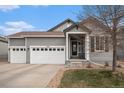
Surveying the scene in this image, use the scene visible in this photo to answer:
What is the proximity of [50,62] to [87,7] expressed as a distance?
11.5 metres

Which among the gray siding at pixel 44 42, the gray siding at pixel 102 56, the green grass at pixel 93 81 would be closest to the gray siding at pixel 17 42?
the gray siding at pixel 44 42

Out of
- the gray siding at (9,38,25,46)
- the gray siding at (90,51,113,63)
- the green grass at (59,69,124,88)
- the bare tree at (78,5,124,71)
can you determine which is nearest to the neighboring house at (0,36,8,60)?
the gray siding at (9,38,25,46)

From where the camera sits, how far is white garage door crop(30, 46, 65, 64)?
29219 millimetres

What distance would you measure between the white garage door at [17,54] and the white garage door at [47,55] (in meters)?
1.37

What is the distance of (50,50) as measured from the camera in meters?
29.5

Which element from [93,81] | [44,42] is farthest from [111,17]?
[44,42]

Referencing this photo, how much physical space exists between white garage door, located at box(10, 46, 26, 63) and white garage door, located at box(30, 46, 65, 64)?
1.37 metres

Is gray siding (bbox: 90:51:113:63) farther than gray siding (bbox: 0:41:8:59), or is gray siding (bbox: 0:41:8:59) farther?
gray siding (bbox: 0:41:8:59)

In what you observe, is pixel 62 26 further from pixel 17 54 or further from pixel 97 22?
pixel 97 22

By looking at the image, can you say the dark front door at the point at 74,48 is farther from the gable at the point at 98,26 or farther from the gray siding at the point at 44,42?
the gable at the point at 98,26

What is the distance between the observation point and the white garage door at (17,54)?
3059 cm

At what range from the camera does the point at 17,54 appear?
30.8 m

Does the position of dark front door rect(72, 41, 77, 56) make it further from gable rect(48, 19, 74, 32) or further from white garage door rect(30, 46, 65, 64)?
gable rect(48, 19, 74, 32)
